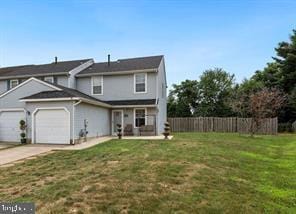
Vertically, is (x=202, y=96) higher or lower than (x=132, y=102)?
higher

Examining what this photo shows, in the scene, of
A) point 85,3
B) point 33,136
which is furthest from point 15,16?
point 33,136

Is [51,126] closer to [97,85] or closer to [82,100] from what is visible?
[82,100]

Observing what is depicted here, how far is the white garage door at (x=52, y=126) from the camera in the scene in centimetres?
1634

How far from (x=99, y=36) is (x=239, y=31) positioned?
1081cm

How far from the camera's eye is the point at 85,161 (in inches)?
407

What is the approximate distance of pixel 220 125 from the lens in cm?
2702

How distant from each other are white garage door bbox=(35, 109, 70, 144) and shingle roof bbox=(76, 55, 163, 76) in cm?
666

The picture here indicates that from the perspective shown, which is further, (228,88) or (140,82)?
(228,88)

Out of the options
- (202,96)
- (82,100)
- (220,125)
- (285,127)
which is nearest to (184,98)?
(202,96)

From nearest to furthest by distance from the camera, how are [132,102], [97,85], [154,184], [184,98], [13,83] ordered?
[154,184], [132,102], [97,85], [13,83], [184,98]

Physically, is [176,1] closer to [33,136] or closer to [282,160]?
[282,160]

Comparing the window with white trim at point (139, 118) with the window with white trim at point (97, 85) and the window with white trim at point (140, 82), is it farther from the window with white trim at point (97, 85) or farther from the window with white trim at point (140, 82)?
the window with white trim at point (97, 85)

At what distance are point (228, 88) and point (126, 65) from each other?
19516 millimetres

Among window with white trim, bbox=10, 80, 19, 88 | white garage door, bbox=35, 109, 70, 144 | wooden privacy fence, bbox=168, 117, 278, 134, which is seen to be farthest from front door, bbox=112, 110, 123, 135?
window with white trim, bbox=10, 80, 19, 88
